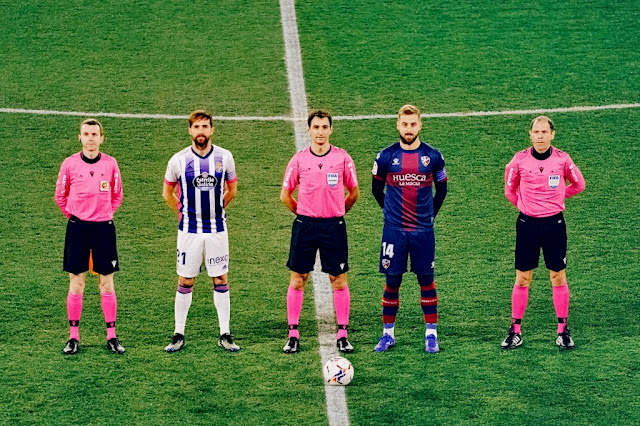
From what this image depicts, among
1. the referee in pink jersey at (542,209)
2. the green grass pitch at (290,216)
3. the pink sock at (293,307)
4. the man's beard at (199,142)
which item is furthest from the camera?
the pink sock at (293,307)

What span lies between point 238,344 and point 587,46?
10.5m

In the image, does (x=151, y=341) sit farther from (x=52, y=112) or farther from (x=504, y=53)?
(x=504, y=53)

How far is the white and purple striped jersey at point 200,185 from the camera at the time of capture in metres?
10.4

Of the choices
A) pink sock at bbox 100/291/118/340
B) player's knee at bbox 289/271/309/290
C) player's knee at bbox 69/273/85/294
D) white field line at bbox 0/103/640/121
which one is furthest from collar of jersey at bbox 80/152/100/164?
white field line at bbox 0/103/640/121

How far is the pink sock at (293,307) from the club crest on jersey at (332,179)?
106 centimetres

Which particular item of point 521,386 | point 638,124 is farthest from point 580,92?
point 521,386

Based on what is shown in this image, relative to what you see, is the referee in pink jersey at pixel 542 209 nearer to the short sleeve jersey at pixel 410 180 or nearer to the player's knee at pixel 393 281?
the short sleeve jersey at pixel 410 180

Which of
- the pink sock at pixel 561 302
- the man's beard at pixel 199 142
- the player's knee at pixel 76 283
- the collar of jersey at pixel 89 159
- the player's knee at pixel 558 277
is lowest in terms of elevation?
the pink sock at pixel 561 302

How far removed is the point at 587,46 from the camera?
19156 mm

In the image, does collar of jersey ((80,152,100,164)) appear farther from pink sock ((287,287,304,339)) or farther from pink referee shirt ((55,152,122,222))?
pink sock ((287,287,304,339))

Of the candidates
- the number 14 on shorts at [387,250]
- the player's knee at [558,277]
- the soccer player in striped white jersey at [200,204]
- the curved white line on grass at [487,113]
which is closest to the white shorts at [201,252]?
the soccer player in striped white jersey at [200,204]

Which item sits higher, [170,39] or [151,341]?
[170,39]

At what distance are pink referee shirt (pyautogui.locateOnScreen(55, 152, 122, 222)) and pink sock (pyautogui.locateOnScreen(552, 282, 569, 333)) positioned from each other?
4.12 m

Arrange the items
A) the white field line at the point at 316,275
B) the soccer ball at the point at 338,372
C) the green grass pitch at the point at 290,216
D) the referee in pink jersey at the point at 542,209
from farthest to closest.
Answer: the referee in pink jersey at the point at 542,209, the soccer ball at the point at 338,372, the green grass pitch at the point at 290,216, the white field line at the point at 316,275
